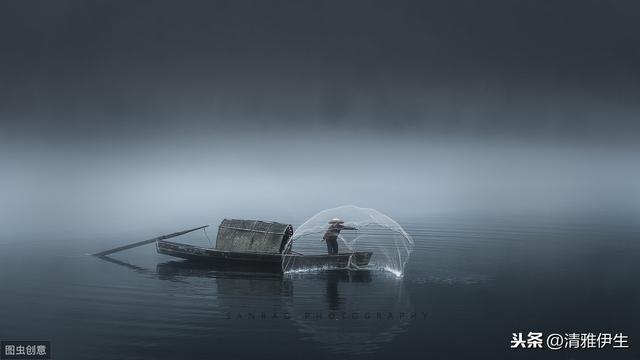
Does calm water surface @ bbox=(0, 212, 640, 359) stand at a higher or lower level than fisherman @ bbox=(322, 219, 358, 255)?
lower

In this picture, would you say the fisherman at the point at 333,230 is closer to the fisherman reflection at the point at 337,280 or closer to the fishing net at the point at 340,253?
the fishing net at the point at 340,253

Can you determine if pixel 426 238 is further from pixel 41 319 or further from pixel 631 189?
pixel 631 189

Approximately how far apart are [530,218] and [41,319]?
6729 centimetres

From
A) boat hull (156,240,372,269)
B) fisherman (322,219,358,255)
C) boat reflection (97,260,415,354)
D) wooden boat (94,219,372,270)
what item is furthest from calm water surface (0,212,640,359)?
fisherman (322,219,358,255)

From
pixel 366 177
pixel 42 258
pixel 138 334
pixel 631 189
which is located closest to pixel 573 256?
pixel 138 334

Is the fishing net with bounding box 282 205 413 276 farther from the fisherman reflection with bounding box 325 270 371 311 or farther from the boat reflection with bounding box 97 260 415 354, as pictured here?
the boat reflection with bounding box 97 260 415 354

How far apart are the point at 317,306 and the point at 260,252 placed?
9028 millimetres

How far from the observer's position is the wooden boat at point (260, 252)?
35.6m

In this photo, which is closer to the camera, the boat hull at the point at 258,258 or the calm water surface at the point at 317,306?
the calm water surface at the point at 317,306

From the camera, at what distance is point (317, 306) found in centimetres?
2905

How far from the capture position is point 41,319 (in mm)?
27391

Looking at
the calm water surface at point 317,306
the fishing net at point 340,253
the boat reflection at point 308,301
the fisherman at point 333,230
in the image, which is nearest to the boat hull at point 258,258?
the fishing net at point 340,253

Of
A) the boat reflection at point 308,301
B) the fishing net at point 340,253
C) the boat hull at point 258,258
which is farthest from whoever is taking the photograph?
the boat hull at point 258,258

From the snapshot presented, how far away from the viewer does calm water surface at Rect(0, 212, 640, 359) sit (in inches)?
926
